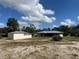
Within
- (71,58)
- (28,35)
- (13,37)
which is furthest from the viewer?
(28,35)

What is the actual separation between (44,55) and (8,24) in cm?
5452

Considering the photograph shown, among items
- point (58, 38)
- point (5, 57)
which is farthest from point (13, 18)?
point (5, 57)

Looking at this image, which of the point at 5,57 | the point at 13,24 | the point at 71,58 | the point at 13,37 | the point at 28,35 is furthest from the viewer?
the point at 13,24

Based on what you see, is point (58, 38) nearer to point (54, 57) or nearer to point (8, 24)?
point (54, 57)

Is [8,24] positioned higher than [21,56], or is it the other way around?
[8,24]

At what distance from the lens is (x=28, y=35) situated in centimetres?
5169

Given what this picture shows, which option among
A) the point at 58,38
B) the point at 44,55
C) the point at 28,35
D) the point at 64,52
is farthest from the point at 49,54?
the point at 28,35

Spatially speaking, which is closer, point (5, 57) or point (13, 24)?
point (5, 57)

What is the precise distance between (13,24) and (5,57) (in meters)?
52.4

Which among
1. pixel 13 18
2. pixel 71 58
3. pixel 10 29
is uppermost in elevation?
pixel 13 18

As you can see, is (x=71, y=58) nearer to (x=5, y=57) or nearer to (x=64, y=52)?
(x=64, y=52)

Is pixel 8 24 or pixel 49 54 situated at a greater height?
pixel 8 24

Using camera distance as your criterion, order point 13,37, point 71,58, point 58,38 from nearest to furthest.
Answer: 1. point 71,58
2. point 58,38
3. point 13,37

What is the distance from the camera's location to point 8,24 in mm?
68125
